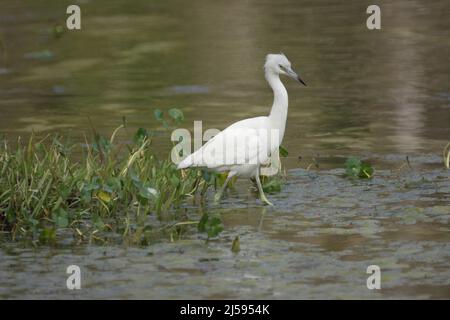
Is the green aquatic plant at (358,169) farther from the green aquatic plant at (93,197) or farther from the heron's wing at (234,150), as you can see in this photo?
the green aquatic plant at (93,197)

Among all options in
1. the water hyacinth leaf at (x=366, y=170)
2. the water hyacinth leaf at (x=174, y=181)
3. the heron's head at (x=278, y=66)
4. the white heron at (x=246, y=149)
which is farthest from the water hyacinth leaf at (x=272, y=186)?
the water hyacinth leaf at (x=174, y=181)

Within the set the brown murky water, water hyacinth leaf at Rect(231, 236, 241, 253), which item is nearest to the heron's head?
the brown murky water

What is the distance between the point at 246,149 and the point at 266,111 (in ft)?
13.1

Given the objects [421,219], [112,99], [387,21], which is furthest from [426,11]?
[421,219]

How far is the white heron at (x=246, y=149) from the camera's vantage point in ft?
30.9

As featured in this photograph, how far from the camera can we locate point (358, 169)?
399 inches

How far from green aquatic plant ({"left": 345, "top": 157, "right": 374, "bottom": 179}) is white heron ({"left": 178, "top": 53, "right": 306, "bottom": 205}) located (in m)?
0.75

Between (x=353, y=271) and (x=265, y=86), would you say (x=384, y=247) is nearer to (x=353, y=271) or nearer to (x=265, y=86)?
(x=353, y=271)

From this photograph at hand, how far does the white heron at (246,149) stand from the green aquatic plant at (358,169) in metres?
0.75

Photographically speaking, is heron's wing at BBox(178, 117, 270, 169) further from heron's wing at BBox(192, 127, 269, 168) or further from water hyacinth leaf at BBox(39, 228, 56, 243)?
water hyacinth leaf at BBox(39, 228, 56, 243)

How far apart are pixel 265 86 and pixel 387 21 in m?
4.04

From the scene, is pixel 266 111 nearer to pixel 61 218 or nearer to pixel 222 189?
pixel 222 189

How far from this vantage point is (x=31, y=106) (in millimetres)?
14078

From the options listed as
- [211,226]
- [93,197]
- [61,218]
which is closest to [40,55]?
[93,197]
